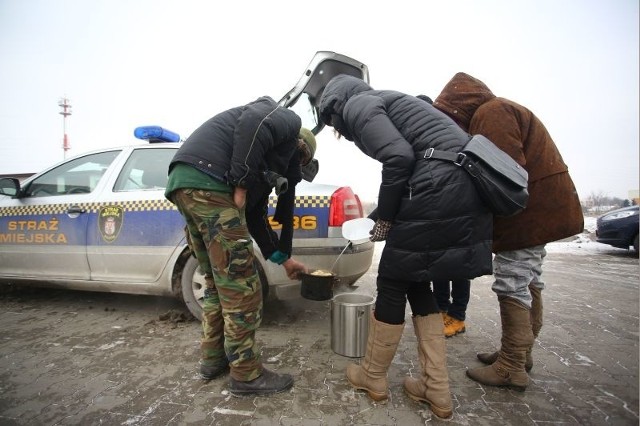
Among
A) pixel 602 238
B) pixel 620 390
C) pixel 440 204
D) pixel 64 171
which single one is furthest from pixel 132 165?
pixel 602 238

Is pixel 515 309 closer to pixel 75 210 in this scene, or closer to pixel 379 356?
pixel 379 356

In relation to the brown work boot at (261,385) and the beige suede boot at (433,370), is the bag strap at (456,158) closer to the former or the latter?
the beige suede boot at (433,370)

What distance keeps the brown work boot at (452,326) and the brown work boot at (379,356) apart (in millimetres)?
1081

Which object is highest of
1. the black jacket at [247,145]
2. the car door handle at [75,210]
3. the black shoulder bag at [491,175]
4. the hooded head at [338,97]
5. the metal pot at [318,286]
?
the hooded head at [338,97]

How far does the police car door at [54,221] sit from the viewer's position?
296 centimetres

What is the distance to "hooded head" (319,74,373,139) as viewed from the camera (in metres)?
1.75

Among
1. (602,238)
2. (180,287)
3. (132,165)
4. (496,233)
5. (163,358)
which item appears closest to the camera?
(496,233)

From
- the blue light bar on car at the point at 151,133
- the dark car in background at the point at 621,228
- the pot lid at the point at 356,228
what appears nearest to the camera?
the pot lid at the point at 356,228

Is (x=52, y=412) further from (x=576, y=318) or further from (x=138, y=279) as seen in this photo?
(x=576, y=318)

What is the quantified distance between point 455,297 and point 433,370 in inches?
44.9

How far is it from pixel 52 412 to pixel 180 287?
3.96 feet

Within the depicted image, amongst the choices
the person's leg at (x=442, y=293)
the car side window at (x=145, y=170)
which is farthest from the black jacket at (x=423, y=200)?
the car side window at (x=145, y=170)

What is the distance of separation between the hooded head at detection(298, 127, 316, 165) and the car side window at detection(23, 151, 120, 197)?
2061mm

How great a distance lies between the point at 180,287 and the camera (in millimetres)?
2801
